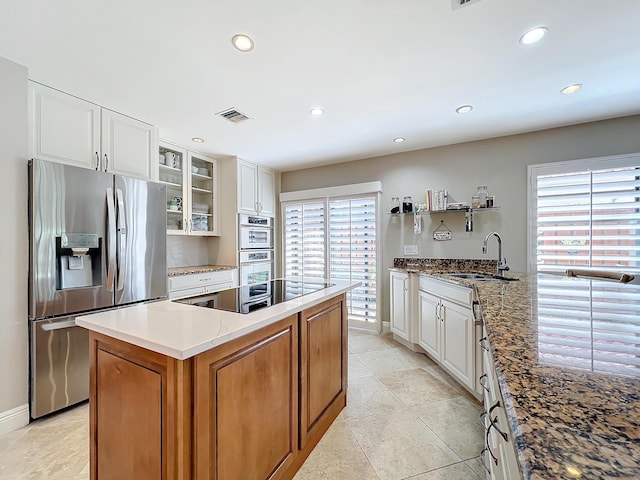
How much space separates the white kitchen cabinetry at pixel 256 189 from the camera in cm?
390

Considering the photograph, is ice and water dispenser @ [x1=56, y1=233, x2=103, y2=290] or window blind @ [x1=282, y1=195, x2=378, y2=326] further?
window blind @ [x1=282, y1=195, x2=378, y2=326]

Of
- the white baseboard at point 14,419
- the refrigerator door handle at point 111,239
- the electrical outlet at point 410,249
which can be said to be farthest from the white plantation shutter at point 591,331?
the white baseboard at point 14,419

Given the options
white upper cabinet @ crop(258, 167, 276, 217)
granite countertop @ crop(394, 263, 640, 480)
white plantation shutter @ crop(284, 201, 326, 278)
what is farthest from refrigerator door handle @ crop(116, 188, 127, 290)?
granite countertop @ crop(394, 263, 640, 480)

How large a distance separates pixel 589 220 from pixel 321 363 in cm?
310

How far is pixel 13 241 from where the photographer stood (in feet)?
6.24

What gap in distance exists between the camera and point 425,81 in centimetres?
211

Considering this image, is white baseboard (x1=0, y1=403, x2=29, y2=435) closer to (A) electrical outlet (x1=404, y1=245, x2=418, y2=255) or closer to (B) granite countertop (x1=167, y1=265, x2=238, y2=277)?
(B) granite countertop (x1=167, y1=265, x2=238, y2=277)

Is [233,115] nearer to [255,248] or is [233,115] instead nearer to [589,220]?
[255,248]

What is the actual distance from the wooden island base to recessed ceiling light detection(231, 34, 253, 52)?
1.64 metres

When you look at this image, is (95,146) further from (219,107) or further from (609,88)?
(609,88)

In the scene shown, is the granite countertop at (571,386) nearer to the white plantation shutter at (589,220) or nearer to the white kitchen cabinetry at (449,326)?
the white kitchen cabinetry at (449,326)

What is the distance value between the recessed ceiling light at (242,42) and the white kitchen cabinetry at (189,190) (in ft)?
6.49

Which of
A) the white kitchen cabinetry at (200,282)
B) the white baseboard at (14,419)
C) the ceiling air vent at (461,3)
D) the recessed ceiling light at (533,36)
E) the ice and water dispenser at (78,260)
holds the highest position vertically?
the ceiling air vent at (461,3)

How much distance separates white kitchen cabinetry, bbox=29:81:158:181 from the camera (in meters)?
2.08
